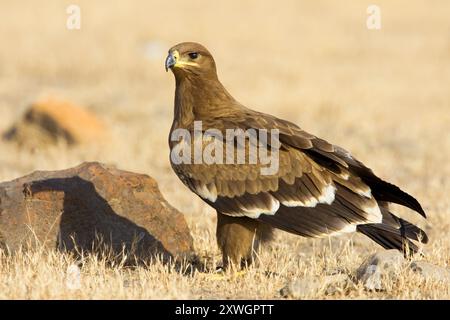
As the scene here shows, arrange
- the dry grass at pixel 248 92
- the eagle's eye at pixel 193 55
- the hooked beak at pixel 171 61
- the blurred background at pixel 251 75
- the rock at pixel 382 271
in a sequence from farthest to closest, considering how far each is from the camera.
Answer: the blurred background at pixel 251 75 → the eagle's eye at pixel 193 55 → the hooked beak at pixel 171 61 → the dry grass at pixel 248 92 → the rock at pixel 382 271

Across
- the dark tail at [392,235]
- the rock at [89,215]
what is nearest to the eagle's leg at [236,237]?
the dark tail at [392,235]

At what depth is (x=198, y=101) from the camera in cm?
673

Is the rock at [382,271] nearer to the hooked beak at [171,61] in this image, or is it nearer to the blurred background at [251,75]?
the hooked beak at [171,61]

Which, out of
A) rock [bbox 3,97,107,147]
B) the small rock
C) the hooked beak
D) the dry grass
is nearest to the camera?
the small rock

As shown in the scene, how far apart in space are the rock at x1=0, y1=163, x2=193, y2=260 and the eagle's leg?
0.89 m

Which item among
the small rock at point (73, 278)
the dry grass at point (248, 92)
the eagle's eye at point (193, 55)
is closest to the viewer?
the small rock at point (73, 278)

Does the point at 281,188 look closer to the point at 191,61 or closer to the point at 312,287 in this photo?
the point at 312,287

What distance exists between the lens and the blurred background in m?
12.6

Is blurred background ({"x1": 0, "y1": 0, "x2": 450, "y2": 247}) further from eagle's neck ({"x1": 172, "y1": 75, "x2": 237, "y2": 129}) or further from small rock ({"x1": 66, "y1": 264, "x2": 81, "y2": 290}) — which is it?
small rock ({"x1": 66, "y1": 264, "x2": 81, "y2": 290})

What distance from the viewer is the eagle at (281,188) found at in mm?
6242

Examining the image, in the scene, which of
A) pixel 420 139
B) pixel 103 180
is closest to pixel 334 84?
pixel 420 139

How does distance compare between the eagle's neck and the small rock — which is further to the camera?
the eagle's neck

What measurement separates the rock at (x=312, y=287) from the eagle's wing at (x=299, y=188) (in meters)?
0.38

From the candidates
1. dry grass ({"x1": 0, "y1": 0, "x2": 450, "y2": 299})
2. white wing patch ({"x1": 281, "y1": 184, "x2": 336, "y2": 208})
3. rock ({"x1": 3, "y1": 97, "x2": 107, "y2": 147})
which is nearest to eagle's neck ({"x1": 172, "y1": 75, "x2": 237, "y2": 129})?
white wing patch ({"x1": 281, "y1": 184, "x2": 336, "y2": 208})
